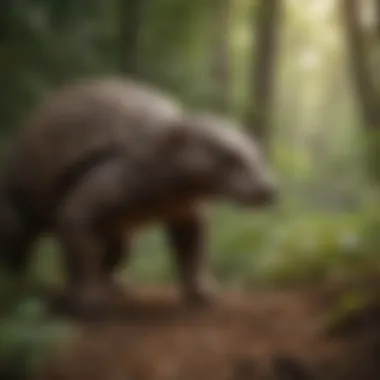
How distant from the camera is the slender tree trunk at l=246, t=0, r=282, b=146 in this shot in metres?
1.11

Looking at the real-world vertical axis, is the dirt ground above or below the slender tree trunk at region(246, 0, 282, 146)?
below

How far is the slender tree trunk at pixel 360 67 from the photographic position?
3.44ft

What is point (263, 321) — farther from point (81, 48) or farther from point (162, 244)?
point (81, 48)

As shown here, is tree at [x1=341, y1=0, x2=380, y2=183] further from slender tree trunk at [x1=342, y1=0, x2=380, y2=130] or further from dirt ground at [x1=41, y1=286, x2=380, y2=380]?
dirt ground at [x1=41, y1=286, x2=380, y2=380]

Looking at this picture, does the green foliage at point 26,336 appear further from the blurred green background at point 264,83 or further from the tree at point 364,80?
the tree at point 364,80

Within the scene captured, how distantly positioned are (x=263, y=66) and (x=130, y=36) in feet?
0.66

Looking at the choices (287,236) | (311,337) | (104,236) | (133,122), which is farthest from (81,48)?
(311,337)

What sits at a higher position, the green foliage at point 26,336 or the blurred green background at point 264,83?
the blurred green background at point 264,83

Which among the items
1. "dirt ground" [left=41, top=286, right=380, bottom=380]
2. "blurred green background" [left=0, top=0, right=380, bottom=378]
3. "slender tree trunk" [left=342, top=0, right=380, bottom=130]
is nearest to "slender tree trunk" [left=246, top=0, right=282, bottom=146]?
"blurred green background" [left=0, top=0, right=380, bottom=378]

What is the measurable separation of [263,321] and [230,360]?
0.14 meters

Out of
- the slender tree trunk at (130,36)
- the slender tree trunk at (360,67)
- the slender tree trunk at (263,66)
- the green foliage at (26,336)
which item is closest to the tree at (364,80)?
the slender tree trunk at (360,67)

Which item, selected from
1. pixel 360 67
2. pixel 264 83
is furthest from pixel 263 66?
pixel 360 67

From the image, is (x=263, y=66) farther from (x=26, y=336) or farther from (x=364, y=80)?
(x=26, y=336)

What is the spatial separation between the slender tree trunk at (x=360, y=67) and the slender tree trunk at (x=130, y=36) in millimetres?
300
